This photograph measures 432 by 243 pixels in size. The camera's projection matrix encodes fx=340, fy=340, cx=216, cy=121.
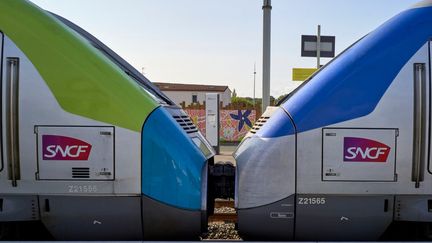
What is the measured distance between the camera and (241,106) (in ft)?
60.3

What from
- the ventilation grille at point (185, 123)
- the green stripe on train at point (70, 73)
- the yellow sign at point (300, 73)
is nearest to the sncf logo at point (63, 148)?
the green stripe on train at point (70, 73)

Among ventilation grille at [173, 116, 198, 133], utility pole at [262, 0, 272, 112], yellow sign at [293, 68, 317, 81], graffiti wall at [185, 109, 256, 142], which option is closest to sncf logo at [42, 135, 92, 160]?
ventilation grille at [173, 116, 198, 133]

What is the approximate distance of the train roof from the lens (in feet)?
9.95

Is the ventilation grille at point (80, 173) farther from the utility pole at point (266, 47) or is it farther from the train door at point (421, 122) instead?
the utility pole at point (266, 47)

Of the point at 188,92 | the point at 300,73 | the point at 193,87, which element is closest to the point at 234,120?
the point at 300,73

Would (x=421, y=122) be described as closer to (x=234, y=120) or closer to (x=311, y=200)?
(x=311, y=200)

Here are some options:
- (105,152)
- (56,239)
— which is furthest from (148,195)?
(56,239)

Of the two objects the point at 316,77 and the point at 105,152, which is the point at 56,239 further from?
the point at 316,77

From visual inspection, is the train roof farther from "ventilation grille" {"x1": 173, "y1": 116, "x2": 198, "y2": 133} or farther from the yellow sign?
the yellow sign

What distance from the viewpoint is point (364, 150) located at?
303cm

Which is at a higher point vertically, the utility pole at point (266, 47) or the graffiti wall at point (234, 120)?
the utility pole at point (266, 47)

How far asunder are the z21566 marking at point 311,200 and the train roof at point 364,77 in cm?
63

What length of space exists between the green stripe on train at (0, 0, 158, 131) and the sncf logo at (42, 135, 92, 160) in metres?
0.26

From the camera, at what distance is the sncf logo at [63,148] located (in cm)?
295
